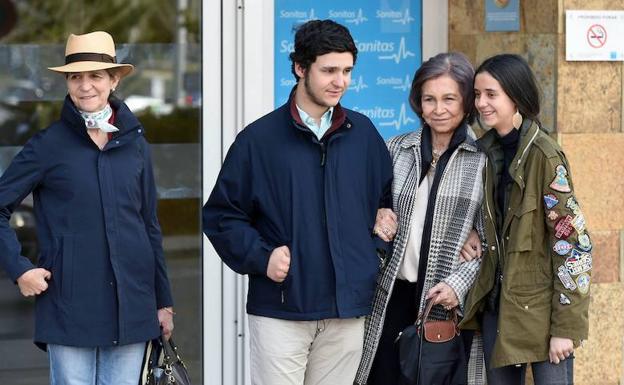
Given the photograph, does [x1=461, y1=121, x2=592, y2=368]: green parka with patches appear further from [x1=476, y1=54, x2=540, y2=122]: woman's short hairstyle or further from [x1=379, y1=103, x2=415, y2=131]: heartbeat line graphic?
[x1=379, y1=103, x2=415, y2=131]: heartbeat line graphic

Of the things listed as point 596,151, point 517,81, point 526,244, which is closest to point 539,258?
point 526,244

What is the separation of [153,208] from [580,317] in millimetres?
1644

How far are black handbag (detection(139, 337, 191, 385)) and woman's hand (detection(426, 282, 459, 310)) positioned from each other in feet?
3.30

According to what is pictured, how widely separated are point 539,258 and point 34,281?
182 centimetres

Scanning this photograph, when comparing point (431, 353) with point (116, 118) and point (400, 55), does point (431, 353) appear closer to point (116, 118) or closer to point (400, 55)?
point (116, 118)

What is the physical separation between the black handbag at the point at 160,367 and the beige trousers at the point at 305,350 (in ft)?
0.97

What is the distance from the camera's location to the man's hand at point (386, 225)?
4.45 metres

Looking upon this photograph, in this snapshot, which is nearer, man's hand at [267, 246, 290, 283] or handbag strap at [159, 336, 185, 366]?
man's hand at [267, 246, 290, 283]

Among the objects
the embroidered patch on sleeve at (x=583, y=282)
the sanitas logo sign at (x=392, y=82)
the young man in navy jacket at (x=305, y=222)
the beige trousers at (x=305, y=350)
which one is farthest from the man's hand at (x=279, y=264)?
the sanitas logo sign at (x=392, y=82)

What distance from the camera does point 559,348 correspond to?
14.0 ft

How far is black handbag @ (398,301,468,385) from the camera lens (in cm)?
438

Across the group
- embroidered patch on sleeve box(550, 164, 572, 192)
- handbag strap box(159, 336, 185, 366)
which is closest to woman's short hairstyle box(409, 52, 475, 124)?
embroidered patch on sleeve box(550, 164, 572, 192)

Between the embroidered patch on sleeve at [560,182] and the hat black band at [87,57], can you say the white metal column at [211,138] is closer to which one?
the hat black band at [87,57]

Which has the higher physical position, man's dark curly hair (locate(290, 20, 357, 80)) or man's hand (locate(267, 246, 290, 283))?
man's dark curly hair (locate(290, 20, 357, 80))
